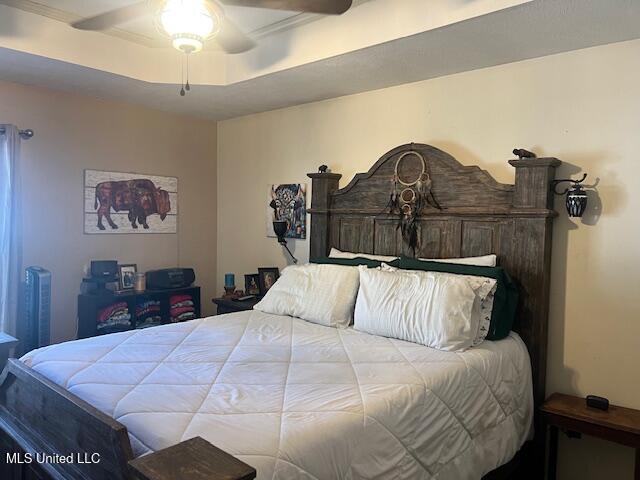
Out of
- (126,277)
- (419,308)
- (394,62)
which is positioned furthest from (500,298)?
(126,277)

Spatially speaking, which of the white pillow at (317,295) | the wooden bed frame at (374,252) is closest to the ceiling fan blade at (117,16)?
the wooden bed frame at (374,252)

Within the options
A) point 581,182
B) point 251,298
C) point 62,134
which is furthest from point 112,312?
point 581,182

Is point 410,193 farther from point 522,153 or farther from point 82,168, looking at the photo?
point 82,168

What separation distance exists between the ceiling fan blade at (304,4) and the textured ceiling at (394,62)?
1.95 ft

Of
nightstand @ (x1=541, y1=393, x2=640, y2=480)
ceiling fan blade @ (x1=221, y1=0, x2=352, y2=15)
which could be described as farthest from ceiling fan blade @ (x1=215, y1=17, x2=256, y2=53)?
nightstand @ (x1=541, y1=393, x2=640, y2=480)

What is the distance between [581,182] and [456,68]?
3.19ft

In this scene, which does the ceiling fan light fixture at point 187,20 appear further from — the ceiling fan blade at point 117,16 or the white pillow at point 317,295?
the white pillow at point 317,295

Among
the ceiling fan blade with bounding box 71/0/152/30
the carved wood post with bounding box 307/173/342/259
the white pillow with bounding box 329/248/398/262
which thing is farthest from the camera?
the carved wood post with bounding box 307/173/342/259

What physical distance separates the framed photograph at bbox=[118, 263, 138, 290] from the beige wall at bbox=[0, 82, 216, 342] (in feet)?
0.36

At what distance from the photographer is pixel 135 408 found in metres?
1.53

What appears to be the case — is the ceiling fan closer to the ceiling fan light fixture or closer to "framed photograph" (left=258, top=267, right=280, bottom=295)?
the ceiling fan light fixture

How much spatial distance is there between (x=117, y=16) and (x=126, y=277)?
2215mm

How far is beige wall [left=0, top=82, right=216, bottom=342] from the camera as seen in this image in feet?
11.1

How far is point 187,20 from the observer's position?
6.08 ft
